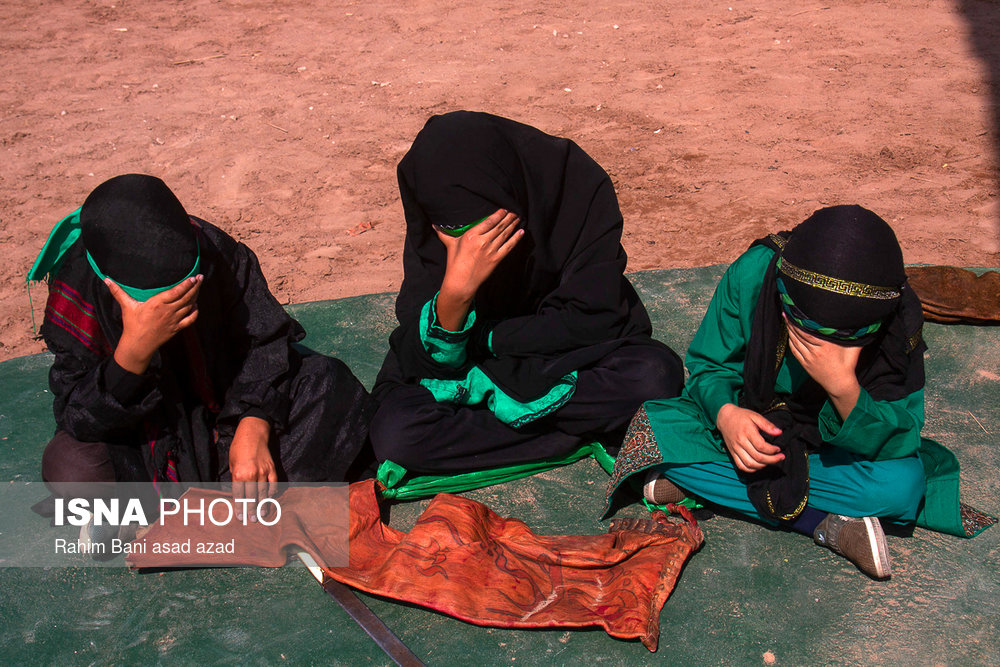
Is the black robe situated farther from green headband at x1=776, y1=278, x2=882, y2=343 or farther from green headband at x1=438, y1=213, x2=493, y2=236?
green headband at x1=776, y1=278, x2=882, y2=343

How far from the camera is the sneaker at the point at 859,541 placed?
2.19 meters

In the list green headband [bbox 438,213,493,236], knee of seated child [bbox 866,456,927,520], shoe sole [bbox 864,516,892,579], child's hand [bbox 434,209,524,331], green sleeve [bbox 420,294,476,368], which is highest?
green headband [bbox 438,213,493,236]

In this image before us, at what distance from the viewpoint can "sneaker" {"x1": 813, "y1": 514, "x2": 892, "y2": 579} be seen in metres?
2.19

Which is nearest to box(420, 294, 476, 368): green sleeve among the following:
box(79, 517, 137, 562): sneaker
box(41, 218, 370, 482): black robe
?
box(41, 218, 370, 482): black robe

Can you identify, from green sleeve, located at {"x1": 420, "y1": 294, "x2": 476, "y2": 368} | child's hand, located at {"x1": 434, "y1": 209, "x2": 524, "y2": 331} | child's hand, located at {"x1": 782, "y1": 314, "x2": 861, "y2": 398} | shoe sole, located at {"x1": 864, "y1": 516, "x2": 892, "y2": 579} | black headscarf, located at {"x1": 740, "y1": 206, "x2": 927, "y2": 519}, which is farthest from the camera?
green sleeve, located at {"x1": 420, "y1": 294, "x2": 476, "y2": 368}

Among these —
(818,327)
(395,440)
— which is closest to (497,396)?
(395,440)

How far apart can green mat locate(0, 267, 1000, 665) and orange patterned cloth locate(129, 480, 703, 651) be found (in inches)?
2.2

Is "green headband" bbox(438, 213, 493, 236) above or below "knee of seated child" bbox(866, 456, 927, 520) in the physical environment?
above

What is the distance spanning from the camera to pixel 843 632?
2.10m

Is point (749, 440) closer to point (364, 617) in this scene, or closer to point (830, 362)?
point (830, 362)

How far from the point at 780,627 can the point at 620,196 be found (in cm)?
354

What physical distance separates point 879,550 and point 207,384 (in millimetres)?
1825

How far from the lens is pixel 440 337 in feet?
7.88

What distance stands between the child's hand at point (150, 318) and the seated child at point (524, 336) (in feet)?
2.10
